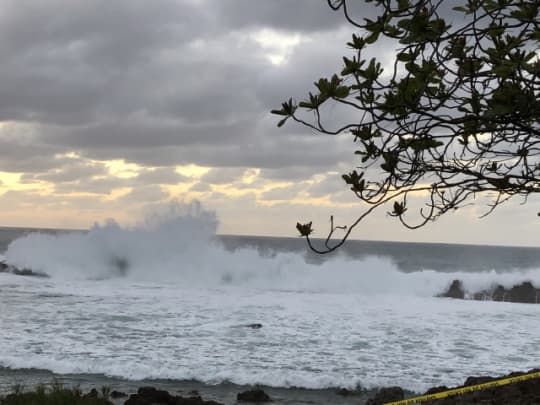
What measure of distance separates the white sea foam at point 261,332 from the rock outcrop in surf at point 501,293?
3.23 ft

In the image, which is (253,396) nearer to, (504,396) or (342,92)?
(504,396)

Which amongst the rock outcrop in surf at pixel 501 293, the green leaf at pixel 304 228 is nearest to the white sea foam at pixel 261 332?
the rock outcrop in surf at pixel 501 293

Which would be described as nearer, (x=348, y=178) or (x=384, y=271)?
(x=348, y=178)

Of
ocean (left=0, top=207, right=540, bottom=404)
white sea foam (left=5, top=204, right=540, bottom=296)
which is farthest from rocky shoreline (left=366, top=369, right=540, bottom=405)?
white sea foam (left=5, top=204, right=540, bottom=296)

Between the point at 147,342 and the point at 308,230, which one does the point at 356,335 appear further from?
the point at 308,230

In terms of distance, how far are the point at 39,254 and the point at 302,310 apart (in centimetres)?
2192

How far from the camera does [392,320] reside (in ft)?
56.2

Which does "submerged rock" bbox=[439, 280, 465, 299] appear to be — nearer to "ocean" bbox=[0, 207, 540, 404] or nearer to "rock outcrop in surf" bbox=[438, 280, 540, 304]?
"rock outcrop in surf" bbox=[438, 280, 540, 304]

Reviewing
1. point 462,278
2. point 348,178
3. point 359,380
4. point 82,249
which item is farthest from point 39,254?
point 348,178

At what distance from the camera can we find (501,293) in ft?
104

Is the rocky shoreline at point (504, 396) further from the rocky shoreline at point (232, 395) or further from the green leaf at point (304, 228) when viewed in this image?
the green leaf at point (304, 228)

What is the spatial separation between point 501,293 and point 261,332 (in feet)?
70.3

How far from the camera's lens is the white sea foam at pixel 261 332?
10500mm

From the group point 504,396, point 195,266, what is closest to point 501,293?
point 195,266
